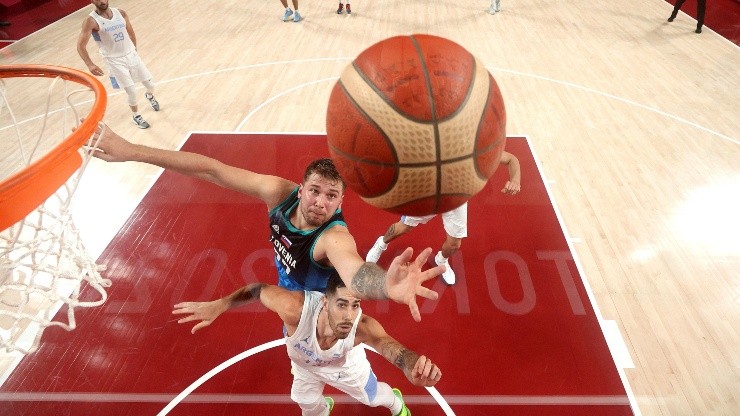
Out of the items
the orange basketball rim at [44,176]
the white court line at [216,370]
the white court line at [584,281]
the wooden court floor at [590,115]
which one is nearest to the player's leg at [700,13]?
the wooden court floor at [590,115]

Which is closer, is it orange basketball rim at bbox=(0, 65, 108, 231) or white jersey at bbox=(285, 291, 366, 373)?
orange basketball rim at bbox=(0, 65, 108, 231)

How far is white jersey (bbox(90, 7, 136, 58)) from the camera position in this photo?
5.35 m

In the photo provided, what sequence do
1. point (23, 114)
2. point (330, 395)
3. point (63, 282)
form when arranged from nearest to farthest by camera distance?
point (330, 395) < point (63, 282) < point (23, 114)

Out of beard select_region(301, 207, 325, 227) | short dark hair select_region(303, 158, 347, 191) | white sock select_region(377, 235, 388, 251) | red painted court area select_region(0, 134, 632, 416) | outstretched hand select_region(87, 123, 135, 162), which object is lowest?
red painted court area select_region(0, 134, 632, 416)

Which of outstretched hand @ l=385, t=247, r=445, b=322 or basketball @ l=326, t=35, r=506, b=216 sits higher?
basketball @ l=326, t=35, r=506, b=216

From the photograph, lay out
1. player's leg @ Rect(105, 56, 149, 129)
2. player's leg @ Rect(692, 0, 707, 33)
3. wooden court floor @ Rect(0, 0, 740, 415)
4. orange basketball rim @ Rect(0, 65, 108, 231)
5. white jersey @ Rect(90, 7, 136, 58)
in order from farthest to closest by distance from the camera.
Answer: player's leg @ Rect(692, 0, 707, 33)
player's leg @ Rect(105, 56, 149, 129)
white jersey @ Rect(90, 7, 136, 58)
wooden court floor @ Rect(0, 0, 740, 415)
orange basketball rim @ Rect(0, 65, 108, 231)

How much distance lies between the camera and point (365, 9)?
34.0 ft

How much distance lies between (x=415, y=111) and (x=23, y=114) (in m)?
6.72

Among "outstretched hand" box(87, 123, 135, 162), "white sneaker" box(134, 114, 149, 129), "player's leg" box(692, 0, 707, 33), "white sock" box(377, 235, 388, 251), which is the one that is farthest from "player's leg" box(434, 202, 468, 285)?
"player's leg" box(692, 0, 707, 33)

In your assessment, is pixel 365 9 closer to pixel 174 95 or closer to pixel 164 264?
pixel 174 95

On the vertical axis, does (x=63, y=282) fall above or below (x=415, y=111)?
below

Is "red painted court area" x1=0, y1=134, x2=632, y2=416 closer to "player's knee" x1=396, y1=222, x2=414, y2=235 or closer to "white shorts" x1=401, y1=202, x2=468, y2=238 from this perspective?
"player's knee" x1=396, y1=222, x2=414, y2=235

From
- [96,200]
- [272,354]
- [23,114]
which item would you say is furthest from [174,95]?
[272,354]

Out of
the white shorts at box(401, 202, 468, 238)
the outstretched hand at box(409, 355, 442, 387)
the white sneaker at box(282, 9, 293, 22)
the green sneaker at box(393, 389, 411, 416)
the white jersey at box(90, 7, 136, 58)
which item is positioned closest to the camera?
the outstretched hand at box(409, 355, 442, 387)
